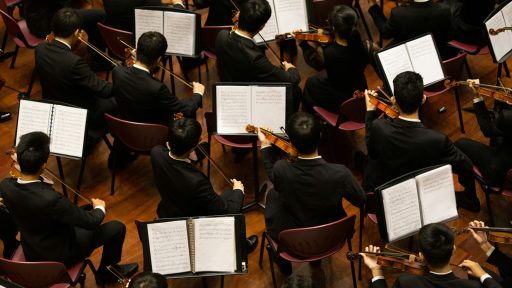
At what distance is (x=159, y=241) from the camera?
407 centimetres

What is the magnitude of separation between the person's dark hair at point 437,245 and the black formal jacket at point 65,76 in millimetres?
2864

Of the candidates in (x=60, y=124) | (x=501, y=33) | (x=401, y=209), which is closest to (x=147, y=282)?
(x=401, y=209)

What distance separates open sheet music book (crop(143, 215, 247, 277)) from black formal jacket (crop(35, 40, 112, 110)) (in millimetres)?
1700

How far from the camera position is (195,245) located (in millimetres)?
4098

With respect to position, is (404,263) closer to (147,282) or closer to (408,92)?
(408,92)

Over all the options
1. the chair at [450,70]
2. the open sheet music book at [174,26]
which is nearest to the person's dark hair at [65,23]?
the open sheet music book at [174,26]

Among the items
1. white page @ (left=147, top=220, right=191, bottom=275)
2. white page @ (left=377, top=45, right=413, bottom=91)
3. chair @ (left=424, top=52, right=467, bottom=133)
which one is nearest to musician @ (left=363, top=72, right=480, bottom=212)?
white page @ (left=377, top=45, right=413, bottom=91)

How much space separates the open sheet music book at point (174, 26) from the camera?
5574mm

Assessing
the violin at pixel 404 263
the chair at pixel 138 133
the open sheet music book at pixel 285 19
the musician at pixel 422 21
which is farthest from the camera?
the open sheet music book at pixel 285 19

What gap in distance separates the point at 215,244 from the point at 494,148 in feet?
7.21

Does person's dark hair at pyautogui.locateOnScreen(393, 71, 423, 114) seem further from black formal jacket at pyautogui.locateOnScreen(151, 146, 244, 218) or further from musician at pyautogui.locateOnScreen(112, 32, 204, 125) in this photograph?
musician at pyautogui.locateOnScreen(112, 32, 204, 125)

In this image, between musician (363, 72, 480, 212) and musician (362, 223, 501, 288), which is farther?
musician (363, 72, 480, 212)

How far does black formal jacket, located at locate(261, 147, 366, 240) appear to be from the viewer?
4102 millimetres

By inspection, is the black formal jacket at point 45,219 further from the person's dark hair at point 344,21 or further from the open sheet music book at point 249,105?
the person's dark hair at point 344,21
